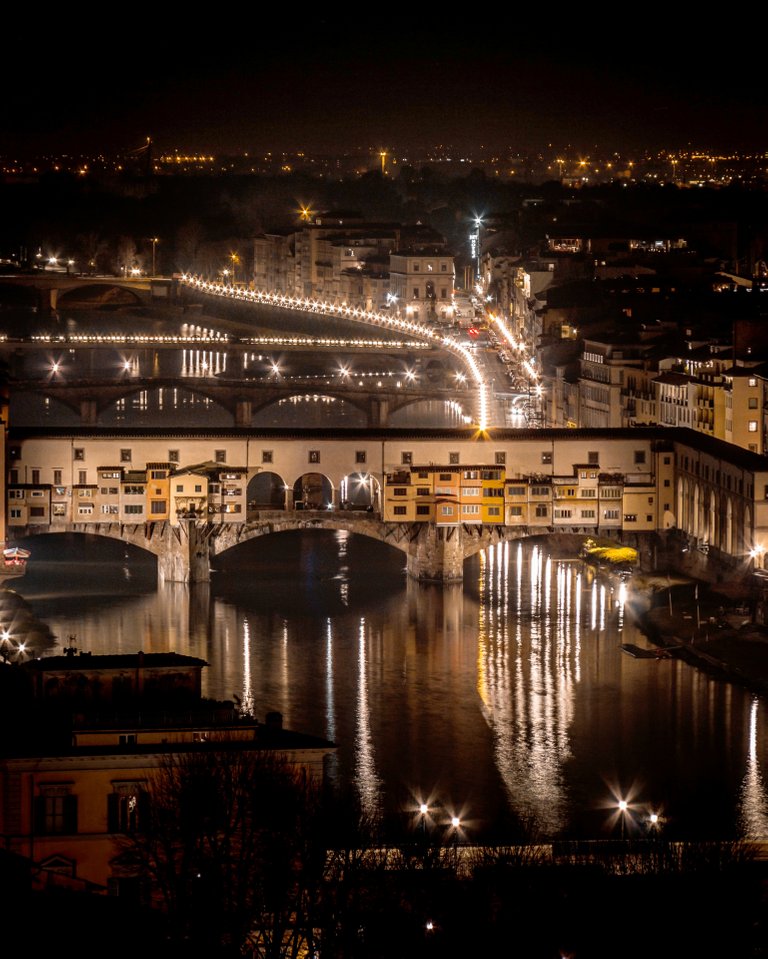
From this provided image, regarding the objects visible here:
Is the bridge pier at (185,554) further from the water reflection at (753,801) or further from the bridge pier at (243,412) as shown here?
the bridge pier at (243,412)

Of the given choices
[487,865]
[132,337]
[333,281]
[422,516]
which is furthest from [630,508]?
[333,281]

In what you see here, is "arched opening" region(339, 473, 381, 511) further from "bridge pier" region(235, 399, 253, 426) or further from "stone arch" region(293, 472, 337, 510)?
"bridge pier" region(235, 399, 253, 426)

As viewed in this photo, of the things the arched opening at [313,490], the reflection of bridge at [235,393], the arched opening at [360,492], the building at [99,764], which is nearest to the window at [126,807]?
the building at [99,764]

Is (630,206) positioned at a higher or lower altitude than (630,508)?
higher

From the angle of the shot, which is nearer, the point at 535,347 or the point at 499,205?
the point at 535,347

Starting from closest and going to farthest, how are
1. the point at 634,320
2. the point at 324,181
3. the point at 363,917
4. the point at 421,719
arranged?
the point at 363,917, the point at 421,719, the point at 634,320, the point at 324,181

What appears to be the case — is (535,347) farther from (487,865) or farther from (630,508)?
(487,865)
